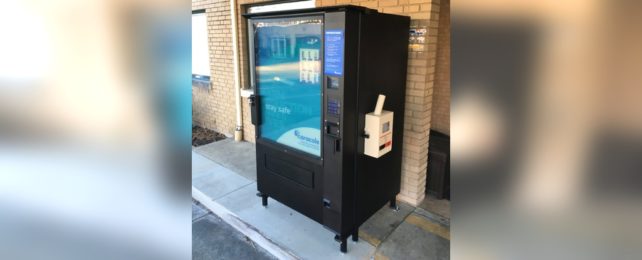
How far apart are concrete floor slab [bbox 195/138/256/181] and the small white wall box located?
1.76 metres

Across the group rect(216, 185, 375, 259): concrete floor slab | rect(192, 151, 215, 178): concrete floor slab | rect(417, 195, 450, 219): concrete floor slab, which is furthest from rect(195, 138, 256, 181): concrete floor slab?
Answer: rect(417, 195, 450, 219): concrete floor slab

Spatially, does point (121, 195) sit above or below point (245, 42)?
below

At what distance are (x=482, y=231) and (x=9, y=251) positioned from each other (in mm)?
714

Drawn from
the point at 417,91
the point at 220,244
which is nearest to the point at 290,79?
the point at 417,91

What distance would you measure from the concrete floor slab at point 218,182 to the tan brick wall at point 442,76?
2.10 meters

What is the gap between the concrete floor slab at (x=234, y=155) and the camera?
13.5 ft

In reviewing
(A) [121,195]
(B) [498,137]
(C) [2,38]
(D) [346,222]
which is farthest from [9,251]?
(D) [346,222]

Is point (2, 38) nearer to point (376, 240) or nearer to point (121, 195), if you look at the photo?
point (121, 195)

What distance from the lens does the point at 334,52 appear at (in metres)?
2.25

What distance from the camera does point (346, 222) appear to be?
8.37 feet

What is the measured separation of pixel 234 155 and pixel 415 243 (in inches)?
106

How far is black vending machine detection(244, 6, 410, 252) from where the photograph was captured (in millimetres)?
2312

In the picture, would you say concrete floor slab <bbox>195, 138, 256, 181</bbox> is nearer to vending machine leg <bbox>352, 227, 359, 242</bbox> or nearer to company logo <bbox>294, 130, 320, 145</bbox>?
company logo <bbox>294, 130, 320, 145</bbox>

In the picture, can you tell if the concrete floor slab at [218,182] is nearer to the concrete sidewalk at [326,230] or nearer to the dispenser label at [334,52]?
the concrete sidewalk at [326,230]
